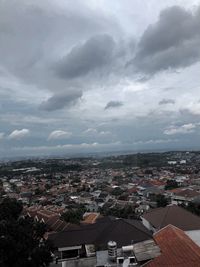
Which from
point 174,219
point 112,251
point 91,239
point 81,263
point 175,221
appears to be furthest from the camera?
point 174,219

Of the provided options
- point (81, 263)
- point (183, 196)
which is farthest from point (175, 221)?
point (183, 196)

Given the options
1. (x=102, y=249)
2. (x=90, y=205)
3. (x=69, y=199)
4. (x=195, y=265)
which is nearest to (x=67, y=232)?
(x=102, y=249)

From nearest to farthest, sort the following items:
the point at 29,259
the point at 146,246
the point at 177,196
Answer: the point at 29,259 → the point at 146,246 → the point at 177,196

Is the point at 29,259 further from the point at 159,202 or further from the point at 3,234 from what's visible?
the point at 159,202

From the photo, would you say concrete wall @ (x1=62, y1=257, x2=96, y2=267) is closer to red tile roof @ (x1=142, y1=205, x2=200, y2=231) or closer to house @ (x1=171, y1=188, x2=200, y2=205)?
red tile roof @ (x1=142, y1=205, x2=200, y2=231)

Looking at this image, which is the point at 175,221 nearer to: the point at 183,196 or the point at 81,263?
the point at 81,263

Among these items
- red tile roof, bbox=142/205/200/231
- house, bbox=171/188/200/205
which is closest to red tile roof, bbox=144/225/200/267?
red tile roof, bbox=142/205/200/231
